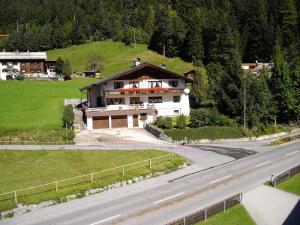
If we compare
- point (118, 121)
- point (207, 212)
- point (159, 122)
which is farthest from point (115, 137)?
point (207, 212)

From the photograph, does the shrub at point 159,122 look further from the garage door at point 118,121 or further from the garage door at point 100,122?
the garage door at point 100,122

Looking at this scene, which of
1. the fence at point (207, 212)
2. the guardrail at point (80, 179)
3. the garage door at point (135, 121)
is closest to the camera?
the fence at point (207, 212)

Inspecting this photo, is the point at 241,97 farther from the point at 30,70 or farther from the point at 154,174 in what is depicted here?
the point at 30,70

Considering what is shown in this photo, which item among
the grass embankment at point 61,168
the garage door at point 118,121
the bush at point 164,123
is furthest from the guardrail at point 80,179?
the garage door at point 118,121

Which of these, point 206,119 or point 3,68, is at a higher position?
point 3,68

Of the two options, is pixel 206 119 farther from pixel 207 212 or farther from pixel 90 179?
pixel 207 212

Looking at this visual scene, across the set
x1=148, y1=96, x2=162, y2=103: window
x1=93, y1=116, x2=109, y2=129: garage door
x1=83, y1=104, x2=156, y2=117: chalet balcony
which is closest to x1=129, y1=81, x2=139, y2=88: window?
x1=148, y1=96, x2=162, y2=103: window

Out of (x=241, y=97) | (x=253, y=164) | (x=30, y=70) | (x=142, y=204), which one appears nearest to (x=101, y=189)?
(x=142, y=204)
